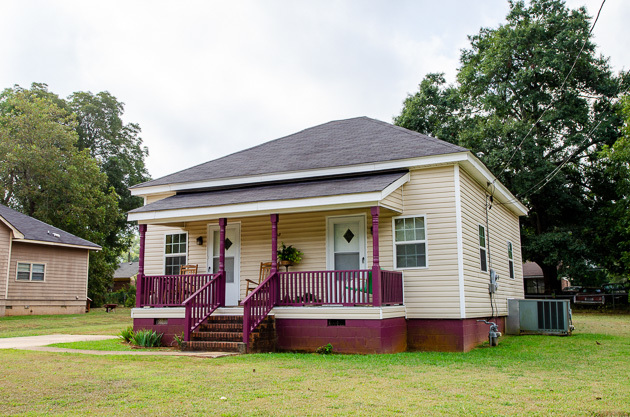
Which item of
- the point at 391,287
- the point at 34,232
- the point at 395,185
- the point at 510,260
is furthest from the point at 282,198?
the point at 34,232

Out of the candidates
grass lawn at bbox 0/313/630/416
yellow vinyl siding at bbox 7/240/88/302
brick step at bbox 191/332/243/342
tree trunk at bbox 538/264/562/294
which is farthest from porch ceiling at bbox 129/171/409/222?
tree trunk at bbox 538/264/562/294

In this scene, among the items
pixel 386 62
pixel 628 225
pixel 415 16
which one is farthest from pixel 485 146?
pixel 415 16

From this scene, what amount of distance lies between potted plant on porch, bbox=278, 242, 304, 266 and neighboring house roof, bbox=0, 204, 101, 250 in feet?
50.2

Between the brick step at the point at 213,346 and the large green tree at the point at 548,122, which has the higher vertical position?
the large green tree at the point at 548,122

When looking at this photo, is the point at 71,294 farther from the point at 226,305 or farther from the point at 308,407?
the point at 308,407

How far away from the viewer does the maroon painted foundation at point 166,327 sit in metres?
11.9

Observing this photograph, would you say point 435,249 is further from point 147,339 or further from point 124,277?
point 124,277

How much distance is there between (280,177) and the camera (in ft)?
43.1

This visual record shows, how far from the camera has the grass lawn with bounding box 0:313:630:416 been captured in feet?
17.6

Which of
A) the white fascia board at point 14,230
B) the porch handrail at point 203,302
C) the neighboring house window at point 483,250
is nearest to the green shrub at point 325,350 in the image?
the porch handrail at point 203,302

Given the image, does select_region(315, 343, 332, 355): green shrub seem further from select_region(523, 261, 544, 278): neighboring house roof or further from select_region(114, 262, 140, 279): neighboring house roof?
select_region(114, 262, 140, 279): neighboring house roof

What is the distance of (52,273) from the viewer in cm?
2520

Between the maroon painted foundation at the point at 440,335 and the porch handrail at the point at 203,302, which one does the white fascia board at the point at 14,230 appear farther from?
the maroon painted foundation at the point at 440,335

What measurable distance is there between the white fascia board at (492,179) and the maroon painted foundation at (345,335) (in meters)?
3.79
